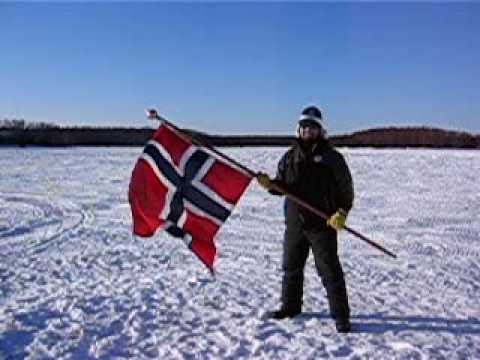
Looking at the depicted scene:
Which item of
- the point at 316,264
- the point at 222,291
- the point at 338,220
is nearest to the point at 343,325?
the point at 316,264

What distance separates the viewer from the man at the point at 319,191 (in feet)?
17.4

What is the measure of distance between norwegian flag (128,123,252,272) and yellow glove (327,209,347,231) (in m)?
0.89

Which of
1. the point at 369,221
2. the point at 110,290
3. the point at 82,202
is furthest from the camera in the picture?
the point at 82,202

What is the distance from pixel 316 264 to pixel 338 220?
1.79ft

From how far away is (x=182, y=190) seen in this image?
5.62 m

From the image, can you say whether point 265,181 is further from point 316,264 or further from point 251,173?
point 316,264

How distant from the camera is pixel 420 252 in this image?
9.69 metres

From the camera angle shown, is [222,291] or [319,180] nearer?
[319,180]

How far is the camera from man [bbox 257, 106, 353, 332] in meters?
5.29

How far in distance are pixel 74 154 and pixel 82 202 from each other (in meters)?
18.9

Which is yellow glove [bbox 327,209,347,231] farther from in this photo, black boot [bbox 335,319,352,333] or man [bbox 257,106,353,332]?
black boot [bbox 335,319,352,333]

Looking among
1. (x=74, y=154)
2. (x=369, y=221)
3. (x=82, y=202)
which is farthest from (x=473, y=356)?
(x=74, y=154)

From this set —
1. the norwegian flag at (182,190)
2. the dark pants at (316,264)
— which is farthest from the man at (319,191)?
the norwegian flag at (182,190)

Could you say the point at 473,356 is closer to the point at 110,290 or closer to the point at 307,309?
the point at 307,309
